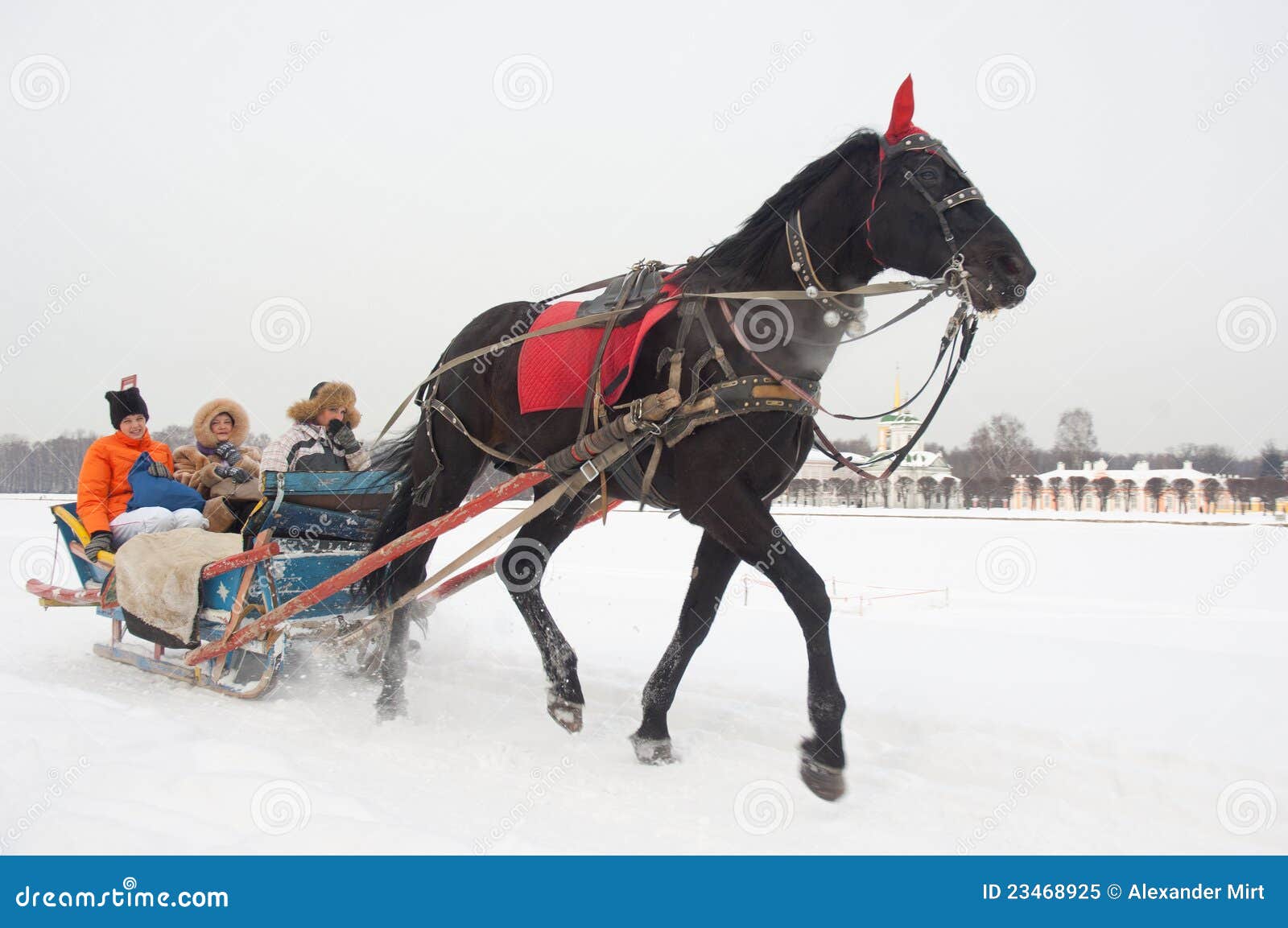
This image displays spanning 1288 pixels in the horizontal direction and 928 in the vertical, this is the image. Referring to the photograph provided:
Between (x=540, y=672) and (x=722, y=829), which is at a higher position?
(x=722, y=829)

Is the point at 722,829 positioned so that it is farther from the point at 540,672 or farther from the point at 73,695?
the point at 73,695

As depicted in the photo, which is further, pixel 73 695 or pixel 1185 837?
pixel 73 695

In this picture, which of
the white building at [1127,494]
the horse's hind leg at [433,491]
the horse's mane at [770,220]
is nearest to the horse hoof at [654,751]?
the horse's hind leg at [433,491]

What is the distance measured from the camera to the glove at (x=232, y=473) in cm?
627

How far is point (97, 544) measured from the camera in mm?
5363

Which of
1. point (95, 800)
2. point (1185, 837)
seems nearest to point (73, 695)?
point (95, 800)

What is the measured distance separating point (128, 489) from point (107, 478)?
0.56 ft

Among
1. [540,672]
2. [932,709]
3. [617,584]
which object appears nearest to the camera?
[932,709]

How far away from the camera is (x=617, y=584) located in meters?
10.5

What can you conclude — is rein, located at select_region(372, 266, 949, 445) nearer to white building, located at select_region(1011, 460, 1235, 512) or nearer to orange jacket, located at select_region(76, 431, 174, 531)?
orange jacket, located at select_region(76, 431, 174, 531)

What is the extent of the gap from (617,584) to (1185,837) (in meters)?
7.74

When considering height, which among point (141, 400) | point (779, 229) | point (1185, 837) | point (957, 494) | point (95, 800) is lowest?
point (957, 494)

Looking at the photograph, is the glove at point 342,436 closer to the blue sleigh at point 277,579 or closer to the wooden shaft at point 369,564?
the blue sleigh at point 277,579

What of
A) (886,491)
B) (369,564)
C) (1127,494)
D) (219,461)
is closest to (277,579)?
(369,564)
